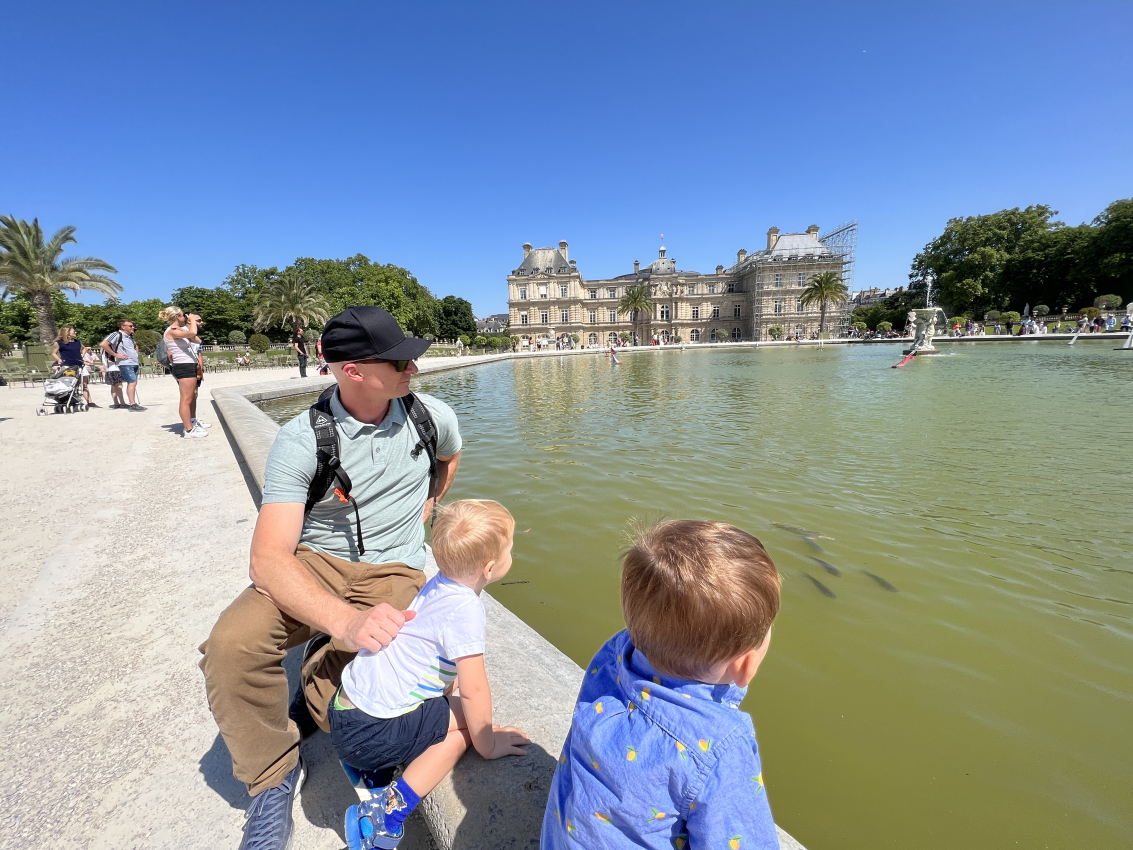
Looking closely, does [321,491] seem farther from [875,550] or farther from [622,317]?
[622,317]

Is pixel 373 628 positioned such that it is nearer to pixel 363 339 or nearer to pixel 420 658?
pixel 420 658

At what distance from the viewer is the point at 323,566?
186 centimetres

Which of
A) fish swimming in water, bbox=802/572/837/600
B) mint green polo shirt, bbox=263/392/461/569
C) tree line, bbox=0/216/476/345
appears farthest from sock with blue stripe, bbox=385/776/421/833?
tree line, bbox=0/216/476/345

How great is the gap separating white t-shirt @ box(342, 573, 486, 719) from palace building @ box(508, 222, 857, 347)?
67614mm

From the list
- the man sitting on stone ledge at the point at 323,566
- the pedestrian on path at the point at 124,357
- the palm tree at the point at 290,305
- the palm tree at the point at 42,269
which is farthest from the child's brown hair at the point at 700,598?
the palm tree at the point at 290,305

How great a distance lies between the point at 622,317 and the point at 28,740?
256 ft

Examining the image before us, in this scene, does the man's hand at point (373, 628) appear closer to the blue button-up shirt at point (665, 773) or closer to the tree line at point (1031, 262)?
the blue button-up shirt at point (665, 773)

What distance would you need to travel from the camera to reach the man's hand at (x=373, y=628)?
4.95 ft

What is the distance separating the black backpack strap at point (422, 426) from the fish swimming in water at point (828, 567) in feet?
10.3

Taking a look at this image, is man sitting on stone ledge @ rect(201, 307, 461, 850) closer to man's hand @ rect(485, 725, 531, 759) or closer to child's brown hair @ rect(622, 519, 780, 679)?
man's hand @ rect(485, 725, 531, 759)

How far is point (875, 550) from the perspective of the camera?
405 centimetres

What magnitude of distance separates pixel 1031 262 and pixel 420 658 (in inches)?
2628

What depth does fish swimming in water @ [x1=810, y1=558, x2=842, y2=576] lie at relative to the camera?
3711 mm

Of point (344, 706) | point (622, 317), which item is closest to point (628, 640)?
point (344, 706)
